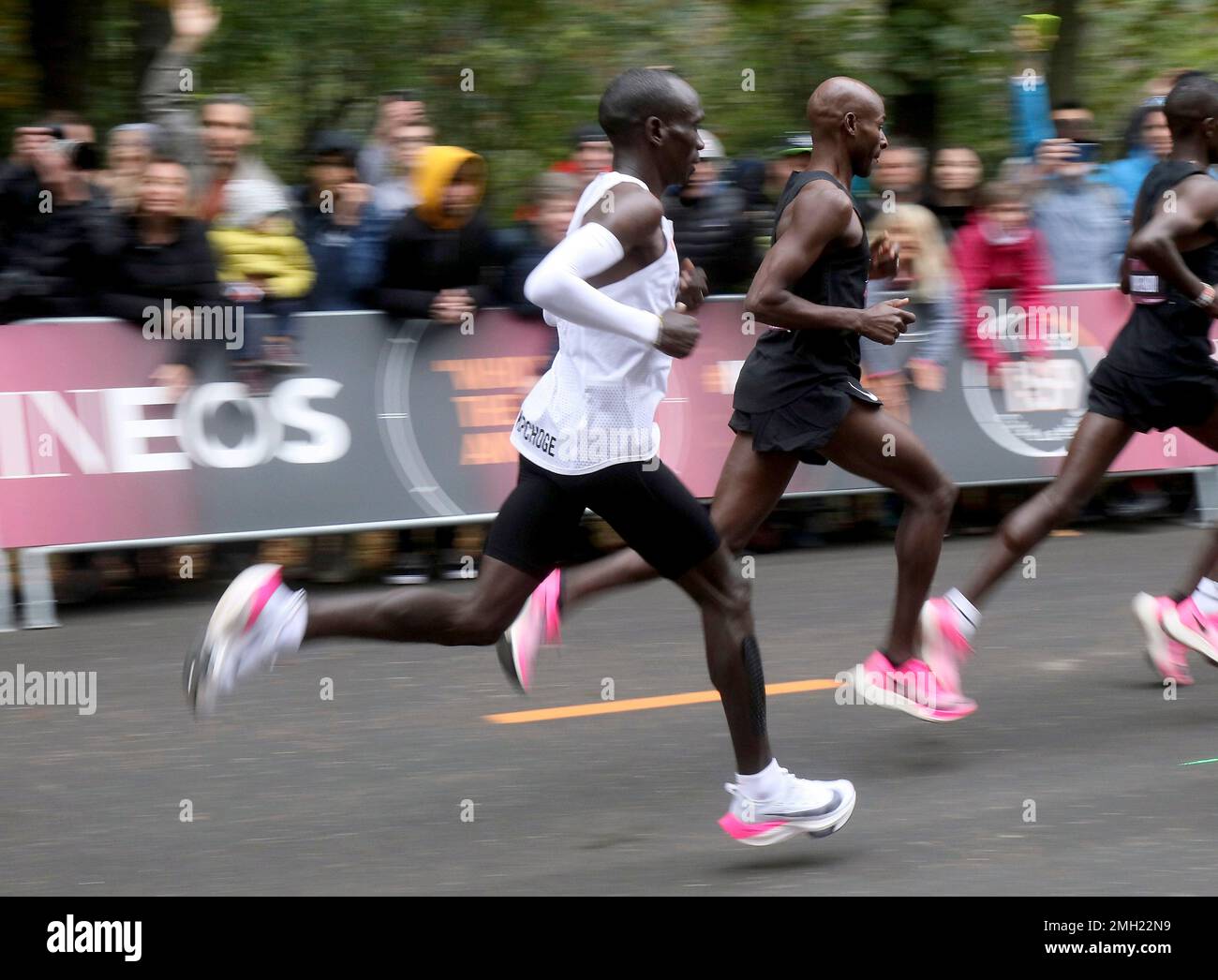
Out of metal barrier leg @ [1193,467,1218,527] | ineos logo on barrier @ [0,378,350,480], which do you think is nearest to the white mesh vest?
ineos logo on barrier @ [0,378,350,480]

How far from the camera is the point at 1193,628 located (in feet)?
22.4

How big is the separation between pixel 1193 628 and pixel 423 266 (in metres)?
4.07

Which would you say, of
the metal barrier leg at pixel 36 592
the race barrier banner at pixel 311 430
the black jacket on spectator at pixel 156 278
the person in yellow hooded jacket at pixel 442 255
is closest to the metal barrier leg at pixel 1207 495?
the race barrier banner at pixel 311 430

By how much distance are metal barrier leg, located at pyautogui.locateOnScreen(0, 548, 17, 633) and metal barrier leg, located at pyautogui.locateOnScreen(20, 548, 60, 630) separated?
5 centimetres

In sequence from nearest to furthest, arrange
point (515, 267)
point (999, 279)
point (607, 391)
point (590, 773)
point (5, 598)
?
point (607, 391), point (590, 773), point (5, 598), point (515, 267), point (999, 279)

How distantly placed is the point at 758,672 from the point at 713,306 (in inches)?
204

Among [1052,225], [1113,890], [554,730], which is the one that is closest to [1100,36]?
[1052,225]

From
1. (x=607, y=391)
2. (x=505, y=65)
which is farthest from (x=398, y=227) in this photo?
(x=505, y=65)

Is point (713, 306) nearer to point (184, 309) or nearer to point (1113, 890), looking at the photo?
point (184, 309)

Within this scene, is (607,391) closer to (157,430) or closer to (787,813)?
(787,813)

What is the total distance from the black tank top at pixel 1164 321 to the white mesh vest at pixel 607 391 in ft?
8.23

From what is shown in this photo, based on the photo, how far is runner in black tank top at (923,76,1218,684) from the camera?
21.4ft

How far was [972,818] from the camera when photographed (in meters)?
5.33

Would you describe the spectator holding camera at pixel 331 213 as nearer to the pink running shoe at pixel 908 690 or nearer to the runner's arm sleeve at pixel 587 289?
the pink running shoe at pixel 908 690
